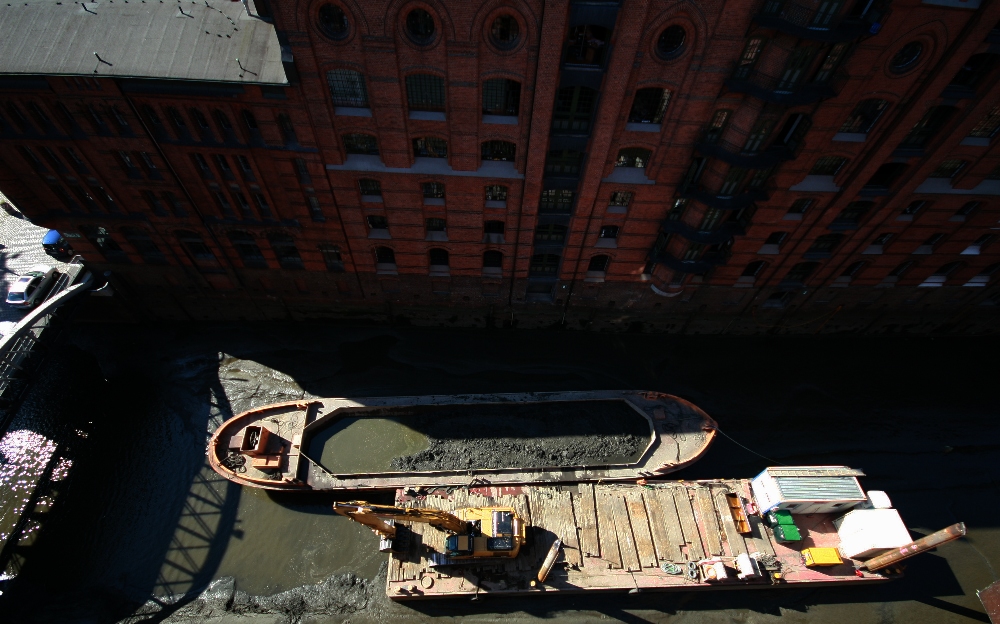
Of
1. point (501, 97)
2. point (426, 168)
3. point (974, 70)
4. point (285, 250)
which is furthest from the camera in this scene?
point (285, 250)

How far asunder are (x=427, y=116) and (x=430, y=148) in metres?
2.20

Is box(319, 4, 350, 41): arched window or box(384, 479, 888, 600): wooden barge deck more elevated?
box(319, 4, 350, 41): arched window

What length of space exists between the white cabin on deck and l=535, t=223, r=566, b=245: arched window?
686 inches

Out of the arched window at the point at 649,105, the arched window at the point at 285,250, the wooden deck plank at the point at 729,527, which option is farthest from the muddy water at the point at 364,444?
the arched window at the point at 649,105

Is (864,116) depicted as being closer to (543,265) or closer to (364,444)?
(543,265)

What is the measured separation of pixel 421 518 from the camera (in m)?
24.8

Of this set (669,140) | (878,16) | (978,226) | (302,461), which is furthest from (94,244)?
(978,226)

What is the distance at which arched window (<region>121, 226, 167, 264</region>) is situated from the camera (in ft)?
102

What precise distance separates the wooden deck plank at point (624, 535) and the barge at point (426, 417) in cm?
139

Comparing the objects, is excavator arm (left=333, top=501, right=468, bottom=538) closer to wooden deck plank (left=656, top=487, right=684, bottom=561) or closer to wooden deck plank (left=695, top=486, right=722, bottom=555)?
wooden deck plank (left=656, top=487, right=684, bottom=561)

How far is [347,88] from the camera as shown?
77.4 ft

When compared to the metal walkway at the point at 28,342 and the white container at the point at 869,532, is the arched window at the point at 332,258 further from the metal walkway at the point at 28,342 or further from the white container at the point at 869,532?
the white container at the point at 869,532

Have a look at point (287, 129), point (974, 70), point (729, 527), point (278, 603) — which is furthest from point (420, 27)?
point (278, 603)

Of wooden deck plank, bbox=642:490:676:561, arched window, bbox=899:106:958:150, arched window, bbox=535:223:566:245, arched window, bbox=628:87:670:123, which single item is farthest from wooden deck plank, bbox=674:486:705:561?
arched window, bbox=899:106:958:150
